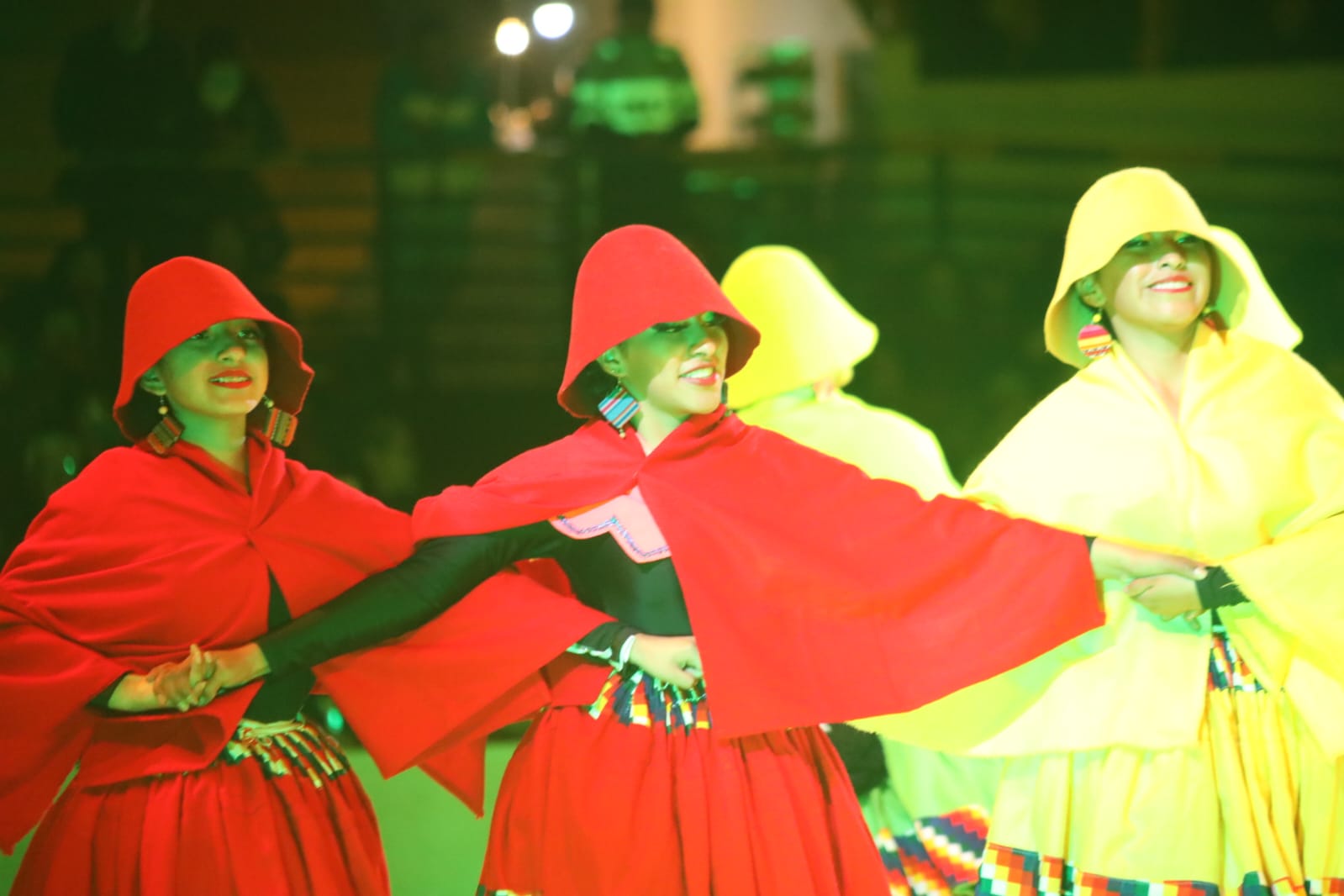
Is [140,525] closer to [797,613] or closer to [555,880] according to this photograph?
[555,880]

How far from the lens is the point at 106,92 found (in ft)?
16.0

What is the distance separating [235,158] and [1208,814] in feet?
12.6

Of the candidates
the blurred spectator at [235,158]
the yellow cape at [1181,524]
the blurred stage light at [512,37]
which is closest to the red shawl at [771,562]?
the yellow cape at [1181,524]

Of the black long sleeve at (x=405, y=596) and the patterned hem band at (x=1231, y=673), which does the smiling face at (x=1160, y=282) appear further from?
the black long sleeve at (x=405, y=596)

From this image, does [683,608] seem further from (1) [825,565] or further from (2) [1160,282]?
(2) [1160,282]

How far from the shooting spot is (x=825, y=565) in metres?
2.67

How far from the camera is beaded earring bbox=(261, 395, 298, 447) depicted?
9.75ft

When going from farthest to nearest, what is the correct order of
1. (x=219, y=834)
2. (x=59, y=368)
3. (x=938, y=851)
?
(x=59, y=368) < (x=938, y=851) < (x=219, y=834)

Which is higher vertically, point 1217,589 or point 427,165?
point 427,165

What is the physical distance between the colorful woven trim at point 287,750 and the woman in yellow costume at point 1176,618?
42.8 inches

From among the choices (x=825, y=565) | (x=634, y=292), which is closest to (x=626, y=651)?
(x=825, y=565)

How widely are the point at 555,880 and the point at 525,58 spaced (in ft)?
11.5

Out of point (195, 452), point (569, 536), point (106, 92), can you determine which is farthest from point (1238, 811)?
point (106, 92)

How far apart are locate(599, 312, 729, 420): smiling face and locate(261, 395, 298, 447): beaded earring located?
28.1 inches
